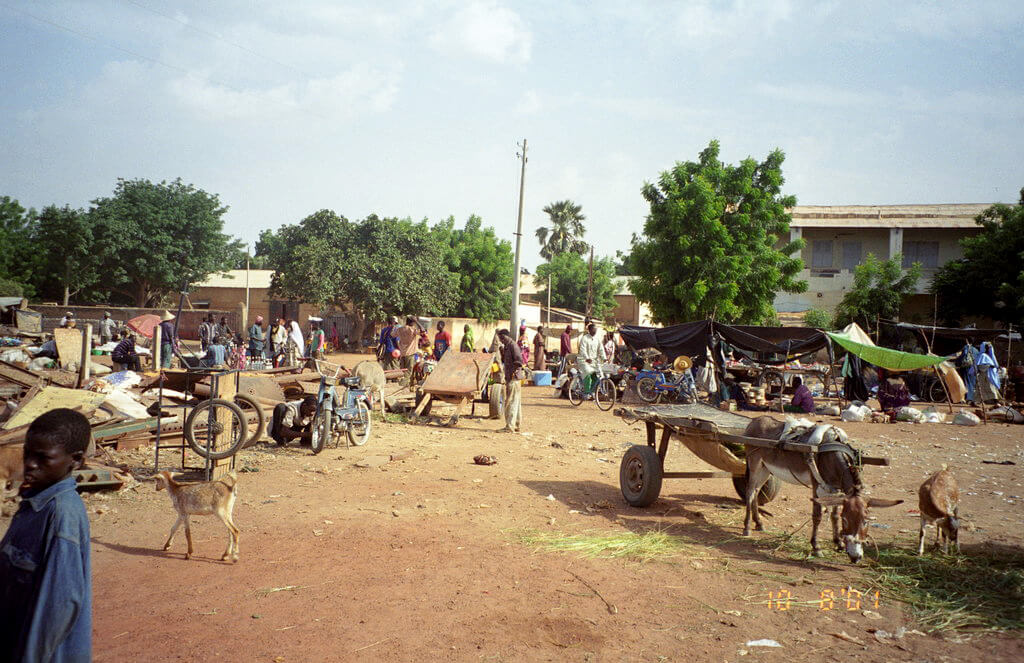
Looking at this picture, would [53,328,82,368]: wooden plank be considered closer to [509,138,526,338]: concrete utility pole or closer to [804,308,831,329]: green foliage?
[509,138,526,338]: concrete utility pole

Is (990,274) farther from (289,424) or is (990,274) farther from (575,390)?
(289,424)

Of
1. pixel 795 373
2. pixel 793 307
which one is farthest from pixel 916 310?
pixel 795 373

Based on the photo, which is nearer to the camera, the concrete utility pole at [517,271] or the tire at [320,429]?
the tire at [320,429]

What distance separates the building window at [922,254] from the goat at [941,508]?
31723 mm

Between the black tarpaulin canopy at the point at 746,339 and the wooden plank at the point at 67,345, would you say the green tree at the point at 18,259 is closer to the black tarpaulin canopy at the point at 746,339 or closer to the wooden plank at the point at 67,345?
the wooden plank at the point at 67,345

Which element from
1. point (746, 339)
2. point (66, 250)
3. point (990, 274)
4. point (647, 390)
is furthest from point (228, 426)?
point (66, 250)

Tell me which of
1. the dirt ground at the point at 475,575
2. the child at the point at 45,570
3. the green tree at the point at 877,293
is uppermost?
the green tree at the point at 877,293

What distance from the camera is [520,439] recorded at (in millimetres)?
12852

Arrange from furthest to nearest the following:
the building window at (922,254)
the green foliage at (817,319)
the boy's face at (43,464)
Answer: the building window at (922,254) < the green foliage at (817,319) < the boy's face at (43,464)

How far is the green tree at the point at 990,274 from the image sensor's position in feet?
90.4

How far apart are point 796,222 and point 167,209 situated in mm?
35250

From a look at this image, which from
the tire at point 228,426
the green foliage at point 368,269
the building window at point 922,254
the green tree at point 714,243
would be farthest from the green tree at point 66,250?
the building window at point 922,254

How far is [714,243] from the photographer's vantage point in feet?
88.8

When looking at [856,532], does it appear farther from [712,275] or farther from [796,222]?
[796,222]
